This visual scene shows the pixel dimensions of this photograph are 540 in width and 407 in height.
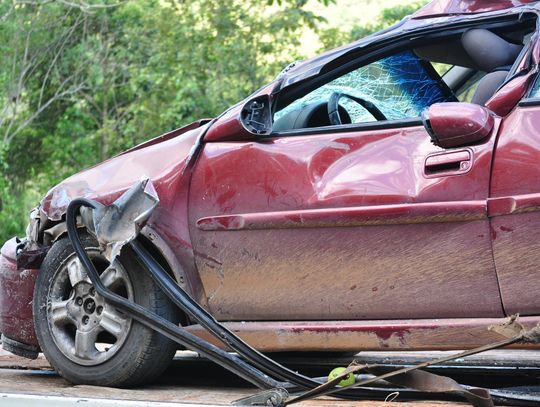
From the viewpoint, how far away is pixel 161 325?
377 centimetres

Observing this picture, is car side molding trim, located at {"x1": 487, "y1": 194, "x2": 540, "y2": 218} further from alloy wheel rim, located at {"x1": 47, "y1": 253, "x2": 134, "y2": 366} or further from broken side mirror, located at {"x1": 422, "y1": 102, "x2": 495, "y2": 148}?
alloy wheel rim, located at {"x1": 47, "y1": 253, "x2": 134, "y2": 366}

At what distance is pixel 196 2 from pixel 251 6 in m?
1.27

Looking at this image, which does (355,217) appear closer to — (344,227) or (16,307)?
(344,227)

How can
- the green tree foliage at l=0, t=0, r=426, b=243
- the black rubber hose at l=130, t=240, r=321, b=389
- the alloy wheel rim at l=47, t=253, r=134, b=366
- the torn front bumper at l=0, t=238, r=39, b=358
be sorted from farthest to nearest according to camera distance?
the green tree foliage at l=0, t=0, r=426, b=243
the torn front bumper at l=0, t=238, r=39, b=358
the alloy wheel rim at l=47, t=253, r=134, b=366
the black rubber hose at l=130, t=240, r=321, b=389

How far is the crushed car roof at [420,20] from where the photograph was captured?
12.8 feet

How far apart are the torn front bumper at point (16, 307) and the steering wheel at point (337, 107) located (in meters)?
1.60

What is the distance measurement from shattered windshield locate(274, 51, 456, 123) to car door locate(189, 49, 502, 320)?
53cm

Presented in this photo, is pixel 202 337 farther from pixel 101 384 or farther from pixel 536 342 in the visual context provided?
pixel 536 342

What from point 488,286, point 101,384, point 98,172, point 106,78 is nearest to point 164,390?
point 101,384

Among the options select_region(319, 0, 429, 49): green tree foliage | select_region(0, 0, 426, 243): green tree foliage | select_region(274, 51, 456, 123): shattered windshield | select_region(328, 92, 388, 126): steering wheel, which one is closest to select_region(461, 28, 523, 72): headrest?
select_region(274, 51, 456, 123): shattered windshield

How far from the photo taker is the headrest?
3.86m

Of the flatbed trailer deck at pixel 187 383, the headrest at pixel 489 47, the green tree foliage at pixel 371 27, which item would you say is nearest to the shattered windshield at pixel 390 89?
the headrest at pixel 489 47

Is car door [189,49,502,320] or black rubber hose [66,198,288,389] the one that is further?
black rubber hose [66,198,288,389]

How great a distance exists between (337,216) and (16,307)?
181 centimetres
